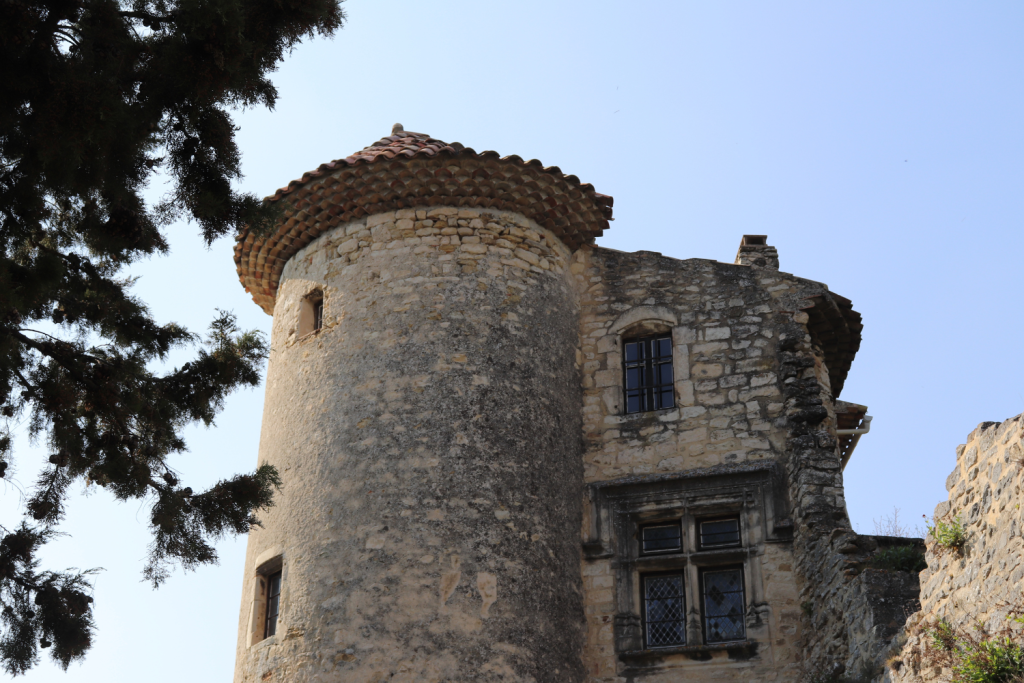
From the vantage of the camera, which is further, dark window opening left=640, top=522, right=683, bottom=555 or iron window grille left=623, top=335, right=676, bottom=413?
iron window grille left=623, top=335, right=676, bottom=413

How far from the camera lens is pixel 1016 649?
6703 millimetres

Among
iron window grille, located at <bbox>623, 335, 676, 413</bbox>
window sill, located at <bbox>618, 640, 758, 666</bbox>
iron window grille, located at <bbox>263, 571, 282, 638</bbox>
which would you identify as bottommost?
window sill, located at <bbox>618, 640, 758, 666</bbox>

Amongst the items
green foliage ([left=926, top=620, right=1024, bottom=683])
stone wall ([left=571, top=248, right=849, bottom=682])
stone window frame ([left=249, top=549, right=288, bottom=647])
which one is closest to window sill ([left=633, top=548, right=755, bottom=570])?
stone wall ([left=571, top=248, right=849, bottom=682])

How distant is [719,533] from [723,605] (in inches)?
28.5

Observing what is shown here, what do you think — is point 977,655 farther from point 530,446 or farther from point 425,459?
point 425,459

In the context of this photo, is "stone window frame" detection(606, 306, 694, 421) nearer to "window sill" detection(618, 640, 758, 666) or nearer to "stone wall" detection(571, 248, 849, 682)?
"stone wall" detection(571, 248, 849, 682)

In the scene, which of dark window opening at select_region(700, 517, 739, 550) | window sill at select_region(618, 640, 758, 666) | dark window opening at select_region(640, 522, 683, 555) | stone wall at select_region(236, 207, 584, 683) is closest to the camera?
stone wall at select_region(236, 207, 584, 683)

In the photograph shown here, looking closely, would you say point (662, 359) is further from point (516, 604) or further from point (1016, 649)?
point (1016, 649)

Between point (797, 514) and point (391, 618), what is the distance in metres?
3.97

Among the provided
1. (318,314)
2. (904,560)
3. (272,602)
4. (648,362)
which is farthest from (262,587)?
(904,560)

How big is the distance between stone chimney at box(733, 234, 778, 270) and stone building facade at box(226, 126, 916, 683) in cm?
3

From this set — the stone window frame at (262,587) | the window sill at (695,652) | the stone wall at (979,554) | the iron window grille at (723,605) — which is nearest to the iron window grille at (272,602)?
the stone window frame at (262,587)

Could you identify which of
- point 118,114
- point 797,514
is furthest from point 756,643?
point 118,114

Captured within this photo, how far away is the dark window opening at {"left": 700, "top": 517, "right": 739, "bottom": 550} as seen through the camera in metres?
11.8
